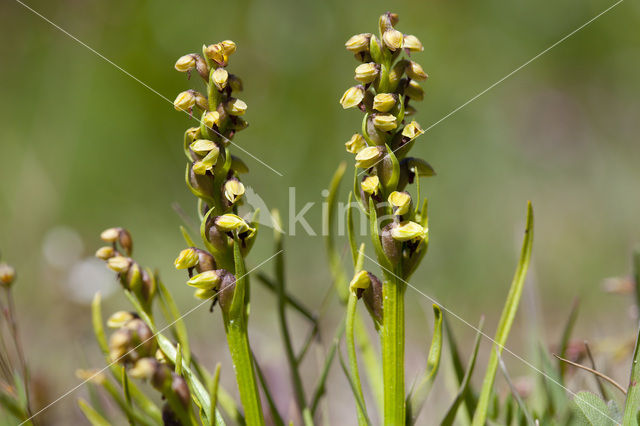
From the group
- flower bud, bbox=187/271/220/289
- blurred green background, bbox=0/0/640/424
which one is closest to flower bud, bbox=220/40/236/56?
flower bud, bbox=187/271/220/289

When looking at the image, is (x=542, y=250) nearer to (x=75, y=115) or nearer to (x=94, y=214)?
(x=94, y=214)

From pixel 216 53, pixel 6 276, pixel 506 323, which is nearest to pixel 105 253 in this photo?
pixel 6 276

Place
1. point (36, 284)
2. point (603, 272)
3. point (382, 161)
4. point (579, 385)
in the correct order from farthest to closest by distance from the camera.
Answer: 1. point (603, 272)
2. point (36, 284)
3. point (579, 385)
4. point (382, 161)

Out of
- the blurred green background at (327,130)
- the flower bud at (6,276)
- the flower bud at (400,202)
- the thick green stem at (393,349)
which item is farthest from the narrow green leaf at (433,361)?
the blurred green background at (327,130)

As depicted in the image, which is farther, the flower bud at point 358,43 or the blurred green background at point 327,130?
the blurred green background at point 327,130

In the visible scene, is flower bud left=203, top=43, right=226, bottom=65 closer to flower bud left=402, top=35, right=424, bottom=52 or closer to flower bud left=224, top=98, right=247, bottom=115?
flower bud left=224, top=98, right=247, bottom=115

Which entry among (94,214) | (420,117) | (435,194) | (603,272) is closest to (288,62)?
(420,117)

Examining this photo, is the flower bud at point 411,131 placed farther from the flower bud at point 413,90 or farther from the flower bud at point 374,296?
the flower bud at point 374,296
